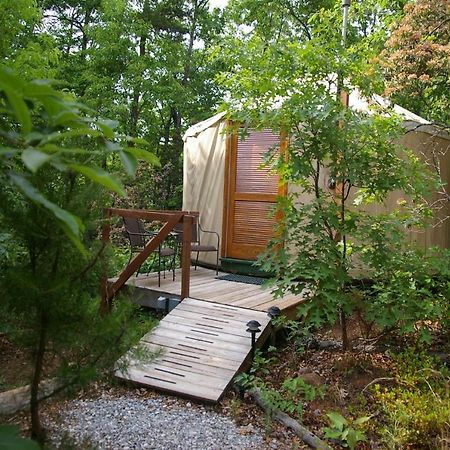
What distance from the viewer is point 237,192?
245 inches

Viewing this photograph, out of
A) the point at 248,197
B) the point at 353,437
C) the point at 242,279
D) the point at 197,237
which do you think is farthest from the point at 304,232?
the point at 197,237

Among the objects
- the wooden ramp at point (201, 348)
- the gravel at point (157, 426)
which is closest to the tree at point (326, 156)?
the wooden ramp at point (201, 348)

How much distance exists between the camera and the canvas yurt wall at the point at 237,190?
597 centimetres

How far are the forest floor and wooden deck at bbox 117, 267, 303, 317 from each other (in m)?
0.56

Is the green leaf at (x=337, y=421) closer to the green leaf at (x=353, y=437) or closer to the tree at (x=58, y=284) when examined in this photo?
the green leaf at (x=353, y=437)

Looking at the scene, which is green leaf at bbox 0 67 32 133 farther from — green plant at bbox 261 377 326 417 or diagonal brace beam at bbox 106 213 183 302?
diagonal brace beam at bbox 106 213 183 302

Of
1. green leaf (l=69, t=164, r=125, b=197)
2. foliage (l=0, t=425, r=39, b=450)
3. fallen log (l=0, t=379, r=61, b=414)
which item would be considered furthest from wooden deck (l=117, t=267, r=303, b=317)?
green leaf (l=69, t=164, r=125, b=197)

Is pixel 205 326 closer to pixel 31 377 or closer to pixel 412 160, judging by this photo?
pixel 412 160

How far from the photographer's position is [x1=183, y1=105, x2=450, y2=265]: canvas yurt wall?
5.97 meters

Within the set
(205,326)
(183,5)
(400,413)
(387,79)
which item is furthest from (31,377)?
(183,5)

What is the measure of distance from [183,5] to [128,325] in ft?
37.0

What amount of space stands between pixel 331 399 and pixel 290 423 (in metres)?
0.44

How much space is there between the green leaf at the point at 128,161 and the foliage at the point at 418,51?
4.05m

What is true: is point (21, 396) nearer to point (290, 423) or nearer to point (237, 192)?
point (290, 423)
